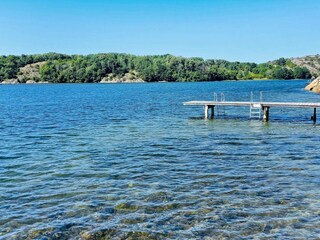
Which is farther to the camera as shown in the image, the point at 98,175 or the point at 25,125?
the point at 25,125

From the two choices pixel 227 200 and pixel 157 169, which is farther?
pixel 157 169

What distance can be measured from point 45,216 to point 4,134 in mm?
22061

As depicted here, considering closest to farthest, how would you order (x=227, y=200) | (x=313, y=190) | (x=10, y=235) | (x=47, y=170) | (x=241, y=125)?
(x=10, y=235) < (x=227, y=200) < (x=313, y=190) < (x=47, y=170) < (x=241, y=125)

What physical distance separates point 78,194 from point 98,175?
9.65 feet

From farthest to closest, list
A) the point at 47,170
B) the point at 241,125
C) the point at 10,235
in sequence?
1. the point at 241,125
2. the point at 47,170
3. the point at 10,235

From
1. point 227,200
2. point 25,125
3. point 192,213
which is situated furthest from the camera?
point 25,125

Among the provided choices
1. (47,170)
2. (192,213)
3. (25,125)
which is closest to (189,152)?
(47,170)

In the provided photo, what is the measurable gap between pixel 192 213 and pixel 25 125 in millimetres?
30396

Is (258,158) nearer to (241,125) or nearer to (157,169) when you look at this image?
(157,169)

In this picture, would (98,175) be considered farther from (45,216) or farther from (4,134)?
(4,134)

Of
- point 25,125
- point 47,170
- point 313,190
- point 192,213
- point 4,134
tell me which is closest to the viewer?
point 192,213

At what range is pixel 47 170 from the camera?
749 inches

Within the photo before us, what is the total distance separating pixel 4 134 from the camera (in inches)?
1275

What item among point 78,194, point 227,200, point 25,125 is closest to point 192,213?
point 227,200
